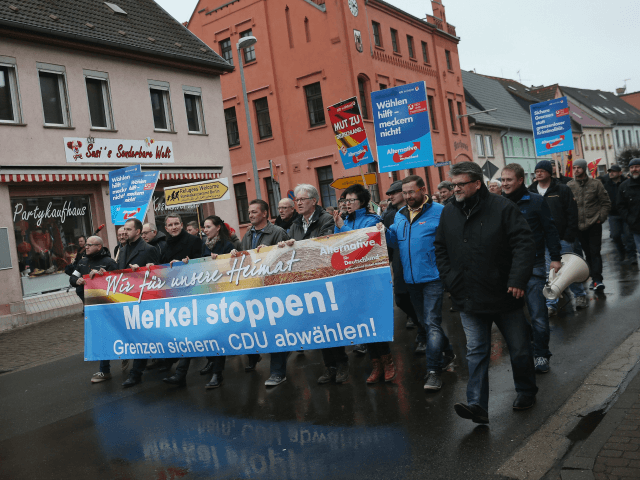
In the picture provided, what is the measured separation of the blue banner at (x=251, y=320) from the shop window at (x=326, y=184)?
23300 mm

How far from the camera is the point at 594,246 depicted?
10.1 m

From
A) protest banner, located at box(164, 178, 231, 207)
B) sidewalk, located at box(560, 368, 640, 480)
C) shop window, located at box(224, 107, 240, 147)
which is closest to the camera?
sidewalk, located at box(560, 368, 640, 480)

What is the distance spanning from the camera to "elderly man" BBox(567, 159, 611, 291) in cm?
998

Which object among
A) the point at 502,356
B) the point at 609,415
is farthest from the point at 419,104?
the point at 609,415

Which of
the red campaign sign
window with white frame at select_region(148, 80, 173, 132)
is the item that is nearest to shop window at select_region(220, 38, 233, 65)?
window with white frame at select_region(148, 80, 173, 132)

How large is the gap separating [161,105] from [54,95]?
405 cm

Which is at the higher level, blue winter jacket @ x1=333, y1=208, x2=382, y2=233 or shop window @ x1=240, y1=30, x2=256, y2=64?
shop window @ x1=240, y1=30, x2=256, y2=64

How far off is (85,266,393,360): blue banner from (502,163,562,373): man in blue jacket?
1.47 meters

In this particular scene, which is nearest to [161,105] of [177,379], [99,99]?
[99,99]

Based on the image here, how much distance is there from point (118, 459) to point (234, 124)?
3051 centimetres

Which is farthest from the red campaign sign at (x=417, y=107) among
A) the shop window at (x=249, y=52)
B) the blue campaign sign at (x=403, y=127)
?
the shop window at (x=249, y=52)

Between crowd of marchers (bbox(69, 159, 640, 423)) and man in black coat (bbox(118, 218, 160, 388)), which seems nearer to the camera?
crowd of marchers (bbox(69, 159, 640, 423))

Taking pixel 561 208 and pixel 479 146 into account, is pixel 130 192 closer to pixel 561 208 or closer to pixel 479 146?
pixel 561 208

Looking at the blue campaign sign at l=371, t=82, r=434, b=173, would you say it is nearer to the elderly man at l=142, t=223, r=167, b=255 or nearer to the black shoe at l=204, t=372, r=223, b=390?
the elderly man at l=142, t=223, r=167, b=255
